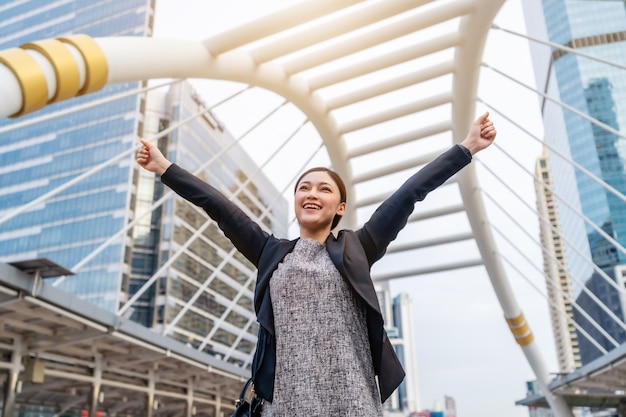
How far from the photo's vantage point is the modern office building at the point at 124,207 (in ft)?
161

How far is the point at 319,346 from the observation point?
1.49 m

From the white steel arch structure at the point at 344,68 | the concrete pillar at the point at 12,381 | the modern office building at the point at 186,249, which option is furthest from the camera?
the modern office building at the point at 186,249

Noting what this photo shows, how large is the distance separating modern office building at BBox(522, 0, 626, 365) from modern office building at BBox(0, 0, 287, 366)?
→ 144 feet

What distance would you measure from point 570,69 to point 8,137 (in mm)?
69053

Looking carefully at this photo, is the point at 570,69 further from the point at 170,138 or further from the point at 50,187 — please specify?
the point at 50,187

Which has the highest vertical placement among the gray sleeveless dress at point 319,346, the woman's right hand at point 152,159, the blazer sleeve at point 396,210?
the woman's right hand at point 152,159

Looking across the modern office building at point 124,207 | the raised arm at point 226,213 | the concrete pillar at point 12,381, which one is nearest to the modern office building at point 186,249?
the modern office building at point 124,207

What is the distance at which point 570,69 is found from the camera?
76375 mm

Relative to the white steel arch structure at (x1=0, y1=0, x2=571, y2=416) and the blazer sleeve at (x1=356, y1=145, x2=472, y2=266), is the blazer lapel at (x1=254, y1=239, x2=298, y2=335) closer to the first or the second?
the blazer sleeve at (x1=356, y1=145, x2=472, y2=266)

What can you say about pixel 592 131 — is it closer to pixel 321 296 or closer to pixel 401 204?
pixel 401 204

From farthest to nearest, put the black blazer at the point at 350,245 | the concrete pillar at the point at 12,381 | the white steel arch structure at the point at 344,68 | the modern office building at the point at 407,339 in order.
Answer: the modern office building at the point at 407,339 < the concrete pillar at the point at 12,381 < the white steel arch structure at the point at 344,68 < the black blazer at the point at 350,245

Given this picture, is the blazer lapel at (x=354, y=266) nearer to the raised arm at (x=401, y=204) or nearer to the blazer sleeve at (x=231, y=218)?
the raised arm at (x=401, y=204)

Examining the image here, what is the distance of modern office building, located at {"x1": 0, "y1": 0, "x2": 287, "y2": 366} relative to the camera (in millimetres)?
49000

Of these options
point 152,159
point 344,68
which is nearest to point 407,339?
point 344,68
